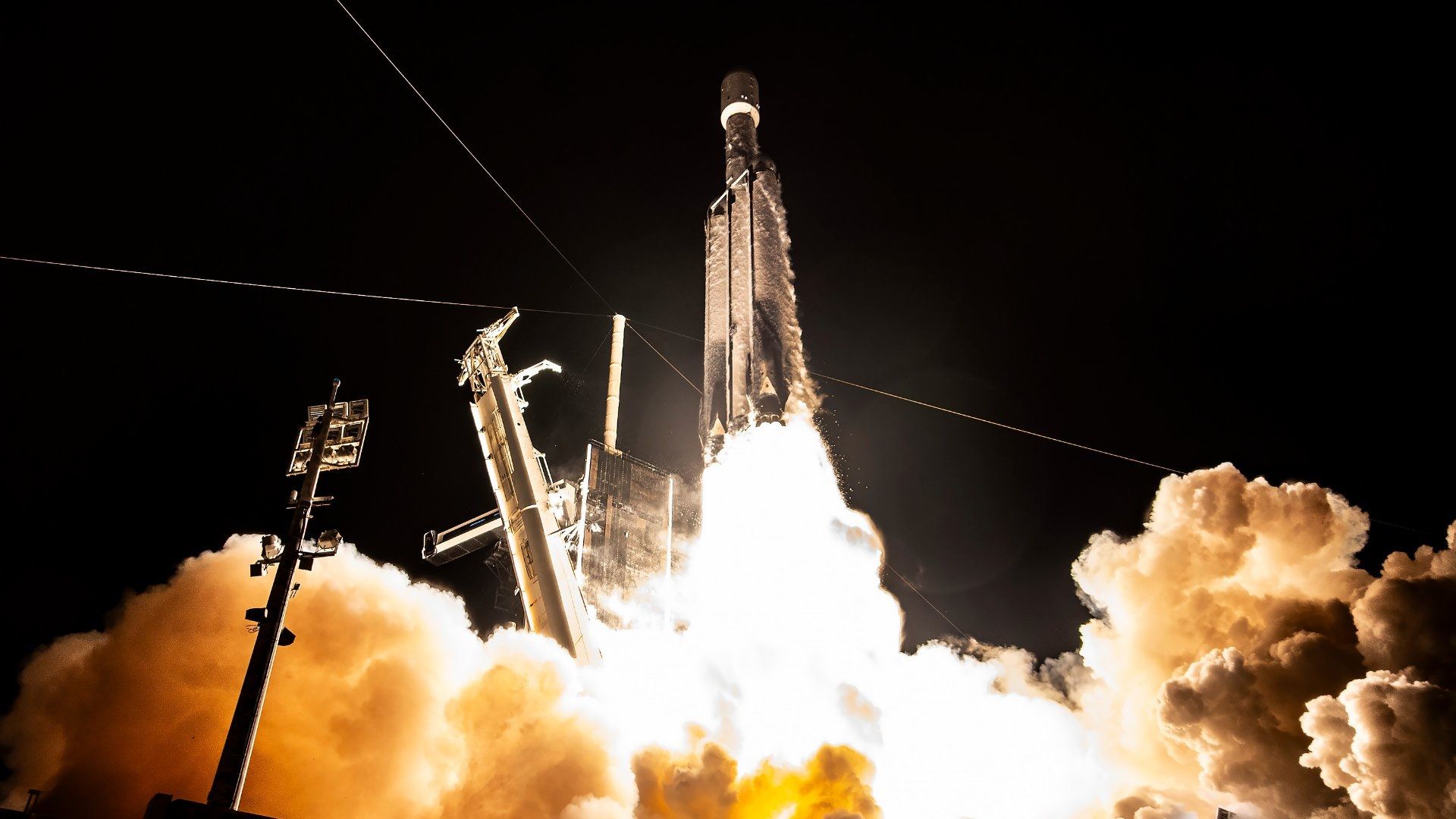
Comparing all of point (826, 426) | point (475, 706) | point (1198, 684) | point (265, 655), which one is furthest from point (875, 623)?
point (265, 655)

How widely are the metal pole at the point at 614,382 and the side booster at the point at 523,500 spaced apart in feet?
28.3

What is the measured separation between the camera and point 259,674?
10375 mm

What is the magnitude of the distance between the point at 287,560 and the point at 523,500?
20.1 ft

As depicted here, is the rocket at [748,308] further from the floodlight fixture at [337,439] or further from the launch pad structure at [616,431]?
the floodlight fixture at [337,439]

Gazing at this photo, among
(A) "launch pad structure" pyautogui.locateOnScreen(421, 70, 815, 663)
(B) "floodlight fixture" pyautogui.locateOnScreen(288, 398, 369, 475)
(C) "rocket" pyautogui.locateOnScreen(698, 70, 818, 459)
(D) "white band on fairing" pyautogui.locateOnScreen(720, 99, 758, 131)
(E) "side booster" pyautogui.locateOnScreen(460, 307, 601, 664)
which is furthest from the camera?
(D) "white band on fairing" pyautogui.locateOnScreen(720, 99, 758, 131)

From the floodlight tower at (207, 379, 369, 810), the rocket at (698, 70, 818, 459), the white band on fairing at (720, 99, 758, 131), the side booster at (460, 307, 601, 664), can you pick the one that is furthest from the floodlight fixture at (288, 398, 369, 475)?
the white band on fairing at (720, 99, 758, 131)

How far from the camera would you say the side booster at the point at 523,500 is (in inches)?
637

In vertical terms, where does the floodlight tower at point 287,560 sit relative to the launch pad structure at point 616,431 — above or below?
below

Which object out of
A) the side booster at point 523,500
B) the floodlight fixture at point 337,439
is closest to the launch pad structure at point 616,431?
the side booster at point 523,500

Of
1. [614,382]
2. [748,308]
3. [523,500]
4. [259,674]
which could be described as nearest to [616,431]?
[614,382]

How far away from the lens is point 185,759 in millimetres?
15406

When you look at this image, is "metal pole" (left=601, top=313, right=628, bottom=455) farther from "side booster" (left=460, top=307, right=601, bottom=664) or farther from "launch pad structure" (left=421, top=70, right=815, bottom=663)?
"side booster" (left=460, top=307, right=601, bottom=664)

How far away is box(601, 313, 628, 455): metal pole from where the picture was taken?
28508mm

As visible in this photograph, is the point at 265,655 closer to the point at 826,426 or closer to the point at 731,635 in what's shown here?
the point at 731,635
